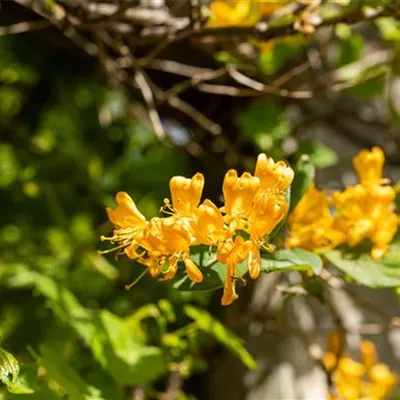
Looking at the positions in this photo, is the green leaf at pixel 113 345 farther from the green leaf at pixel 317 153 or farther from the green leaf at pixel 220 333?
the green leaf at pixel 317 153

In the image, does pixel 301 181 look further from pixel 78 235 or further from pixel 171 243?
pixel 78 235

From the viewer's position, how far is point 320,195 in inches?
33.8

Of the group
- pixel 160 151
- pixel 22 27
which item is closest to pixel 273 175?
pixel 22 27

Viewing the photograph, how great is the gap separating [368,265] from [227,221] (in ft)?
0.73

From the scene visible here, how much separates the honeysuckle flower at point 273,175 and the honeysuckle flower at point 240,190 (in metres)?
0.02

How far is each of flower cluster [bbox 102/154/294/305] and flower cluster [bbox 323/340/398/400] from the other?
0.41 metres

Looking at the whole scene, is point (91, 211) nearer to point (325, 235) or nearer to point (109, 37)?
point (109, 37)

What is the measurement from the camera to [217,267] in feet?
2.29

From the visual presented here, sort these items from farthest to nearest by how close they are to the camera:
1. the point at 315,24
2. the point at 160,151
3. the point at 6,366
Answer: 1. the point at 160,151
2. the point at 315,24
3. the point at 6,366

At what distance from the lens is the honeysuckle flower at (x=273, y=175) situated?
2.18 feet

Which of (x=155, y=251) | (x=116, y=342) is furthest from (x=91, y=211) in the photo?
(x=155, y=251)

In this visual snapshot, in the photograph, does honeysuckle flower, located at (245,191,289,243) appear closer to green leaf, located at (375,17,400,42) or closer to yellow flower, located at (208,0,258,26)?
yellow flower, located at (208,0,258,26)

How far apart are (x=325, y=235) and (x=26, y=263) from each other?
585 mm

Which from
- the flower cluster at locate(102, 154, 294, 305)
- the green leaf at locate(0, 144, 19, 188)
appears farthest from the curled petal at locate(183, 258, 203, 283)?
the green leaf at locate(0, 144, 19, 188)
